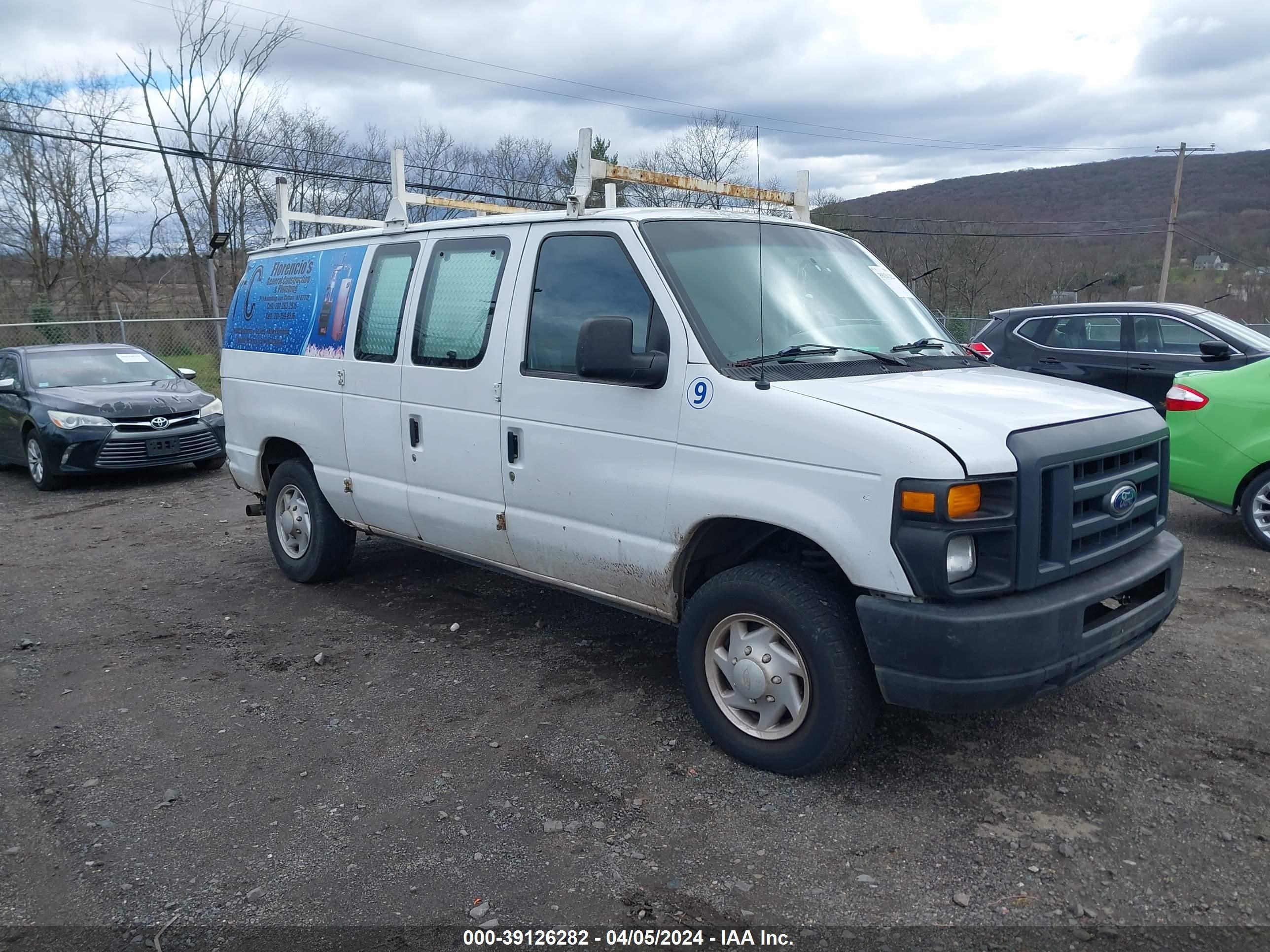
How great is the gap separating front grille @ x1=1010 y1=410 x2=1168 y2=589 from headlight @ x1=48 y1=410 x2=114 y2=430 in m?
9.92

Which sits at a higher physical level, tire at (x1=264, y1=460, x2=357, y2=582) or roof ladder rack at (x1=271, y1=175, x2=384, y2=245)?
roof ladder rack at (x1=271, y1=175, x2=384, y2=245)

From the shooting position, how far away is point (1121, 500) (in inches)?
143

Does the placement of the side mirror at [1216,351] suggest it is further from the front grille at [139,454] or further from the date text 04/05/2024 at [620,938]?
the front grille at [139,454]

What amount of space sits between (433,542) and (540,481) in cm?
110

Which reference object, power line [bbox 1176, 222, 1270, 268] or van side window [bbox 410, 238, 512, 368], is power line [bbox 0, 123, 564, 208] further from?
power line [bbox 1176, 222, 1270, 268]

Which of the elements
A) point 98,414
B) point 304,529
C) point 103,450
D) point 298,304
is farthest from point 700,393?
point 98,414

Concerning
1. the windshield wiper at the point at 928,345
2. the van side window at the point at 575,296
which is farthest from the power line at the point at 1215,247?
the van side window at the point at 575,296

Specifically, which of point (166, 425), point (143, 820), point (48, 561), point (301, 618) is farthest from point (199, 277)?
point (143, 820)

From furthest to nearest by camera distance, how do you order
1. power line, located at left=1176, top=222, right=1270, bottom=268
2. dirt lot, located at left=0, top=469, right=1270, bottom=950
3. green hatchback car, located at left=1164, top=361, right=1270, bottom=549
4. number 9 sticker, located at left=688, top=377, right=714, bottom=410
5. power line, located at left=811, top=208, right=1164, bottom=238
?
power line, located at left=1176, top=222, right=1270, bottom=268
power line, located at left=811, top=208, right=1164, bottom=238
green hatchback car, located at left=1164, top=361, right=1270, bottom=549
number 9 sticker, located at left=688, top=377, right=714, bottom=410
dirt lot, located at left=0, top=469, right=1270, bottom=950

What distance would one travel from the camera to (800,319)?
4129 mm

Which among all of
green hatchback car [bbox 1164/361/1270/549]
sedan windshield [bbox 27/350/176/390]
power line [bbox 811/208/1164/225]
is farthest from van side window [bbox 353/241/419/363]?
power line [bbox 811/208/1164/225]

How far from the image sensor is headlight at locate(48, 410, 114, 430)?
10234mm

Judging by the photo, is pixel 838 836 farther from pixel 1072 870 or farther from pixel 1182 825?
pixel 1182 825

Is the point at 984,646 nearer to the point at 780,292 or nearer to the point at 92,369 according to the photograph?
the point at 780,292
